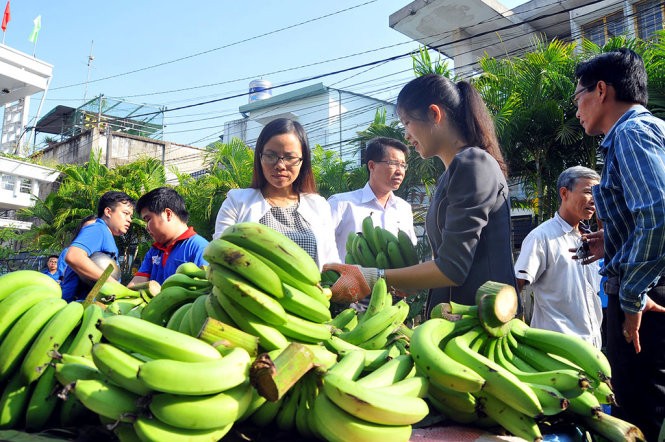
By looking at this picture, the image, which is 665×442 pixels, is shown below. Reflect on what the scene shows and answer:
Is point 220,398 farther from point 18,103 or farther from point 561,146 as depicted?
point 18,103

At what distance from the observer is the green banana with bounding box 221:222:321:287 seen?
129 cm

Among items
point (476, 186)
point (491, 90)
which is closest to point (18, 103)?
point (491, 90)

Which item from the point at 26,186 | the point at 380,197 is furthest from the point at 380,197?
the point at 26,186

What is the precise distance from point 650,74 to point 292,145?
25.0ft

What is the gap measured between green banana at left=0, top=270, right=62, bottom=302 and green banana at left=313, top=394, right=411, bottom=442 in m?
1.02

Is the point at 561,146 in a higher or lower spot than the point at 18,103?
lower

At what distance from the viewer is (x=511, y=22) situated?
16406 millimetres

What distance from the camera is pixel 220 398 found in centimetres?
101

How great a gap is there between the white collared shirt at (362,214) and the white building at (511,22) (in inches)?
419

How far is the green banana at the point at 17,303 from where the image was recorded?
1.38 meters

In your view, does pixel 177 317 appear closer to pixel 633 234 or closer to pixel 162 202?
pixel 633 234

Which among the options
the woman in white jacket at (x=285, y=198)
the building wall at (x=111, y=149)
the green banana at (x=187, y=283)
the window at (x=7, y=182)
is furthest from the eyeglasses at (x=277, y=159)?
the window at (x=7, y=182)

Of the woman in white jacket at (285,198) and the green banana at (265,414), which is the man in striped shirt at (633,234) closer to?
the woman in white jacket at (285,198)

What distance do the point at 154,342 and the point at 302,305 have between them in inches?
15.7
